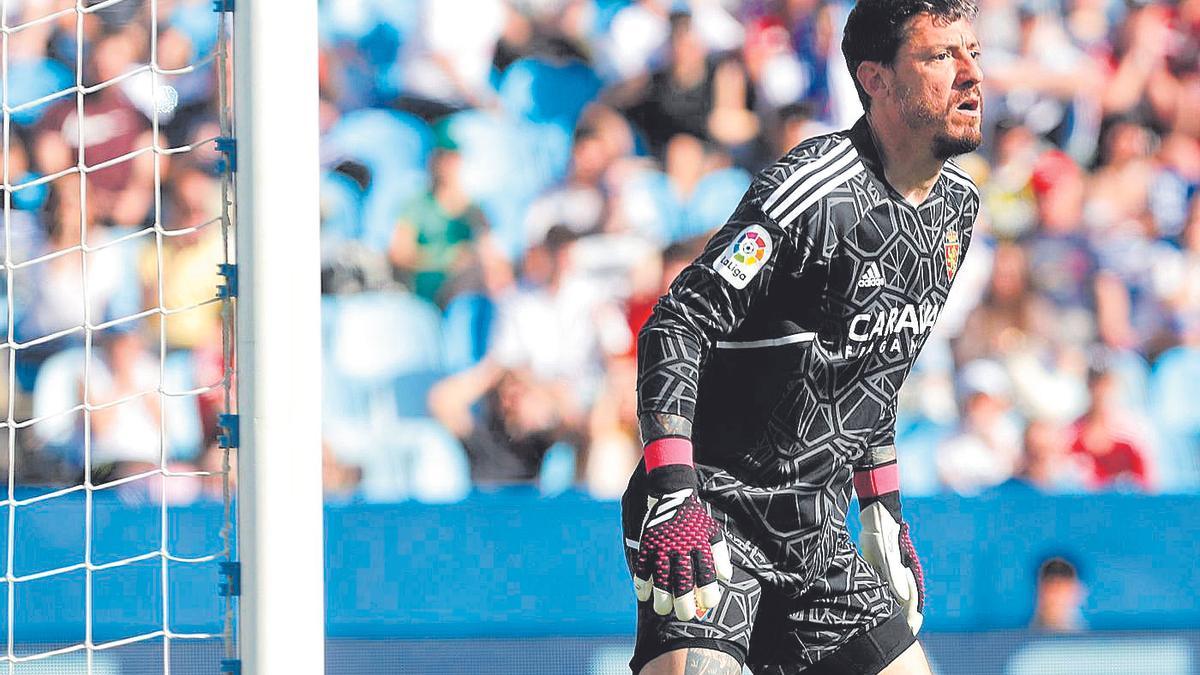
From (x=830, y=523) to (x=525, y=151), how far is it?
3.50 meters

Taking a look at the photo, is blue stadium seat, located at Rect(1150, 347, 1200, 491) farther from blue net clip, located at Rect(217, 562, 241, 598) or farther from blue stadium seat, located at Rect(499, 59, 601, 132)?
blue net clip, located at Rect(217, 562, 241, 598)

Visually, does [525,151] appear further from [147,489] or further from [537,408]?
[147,489]

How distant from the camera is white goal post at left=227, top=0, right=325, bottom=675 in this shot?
271 centimetres

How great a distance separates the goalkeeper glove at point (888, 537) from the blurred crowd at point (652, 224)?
2376 millimetres

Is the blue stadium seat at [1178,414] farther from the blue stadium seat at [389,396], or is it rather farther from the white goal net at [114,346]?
the white goal net at [114,346]

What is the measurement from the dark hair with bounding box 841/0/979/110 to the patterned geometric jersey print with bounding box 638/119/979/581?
0.47 ft

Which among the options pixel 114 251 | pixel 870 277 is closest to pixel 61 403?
pixel 114 251

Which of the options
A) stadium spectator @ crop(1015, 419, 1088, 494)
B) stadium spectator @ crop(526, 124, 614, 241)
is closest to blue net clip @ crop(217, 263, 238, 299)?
stadium spectator @ crop(526, 124, 614, 241)

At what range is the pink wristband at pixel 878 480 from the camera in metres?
3.37

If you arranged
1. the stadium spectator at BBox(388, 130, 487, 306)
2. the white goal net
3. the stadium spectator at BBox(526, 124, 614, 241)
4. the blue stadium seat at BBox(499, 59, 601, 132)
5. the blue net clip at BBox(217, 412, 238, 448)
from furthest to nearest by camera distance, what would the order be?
the blue stadium seat at BBox(499, 59, 601, 132) < the stadium spectator at BBox(526, 124, 614, 241) < the stadium spectator at BBox(388, 130, 487, 306) < the white goal net < the blue net clip at BBox(217, 412, 238, 448)

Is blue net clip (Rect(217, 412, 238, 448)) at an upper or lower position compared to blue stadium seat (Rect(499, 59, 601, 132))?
lower

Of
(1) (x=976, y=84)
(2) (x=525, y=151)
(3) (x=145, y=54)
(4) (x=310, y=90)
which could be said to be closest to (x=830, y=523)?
(1) (x=976, y=84)

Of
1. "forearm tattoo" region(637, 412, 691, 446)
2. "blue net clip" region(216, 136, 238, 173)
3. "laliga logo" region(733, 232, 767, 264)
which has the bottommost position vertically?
"forearm tattoo" region(637, 412, 691, 446)

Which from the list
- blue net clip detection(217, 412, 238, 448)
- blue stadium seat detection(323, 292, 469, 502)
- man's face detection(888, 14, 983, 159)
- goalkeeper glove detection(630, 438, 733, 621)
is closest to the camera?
goalkeeper glove detection(630, 438, 733, 621)
